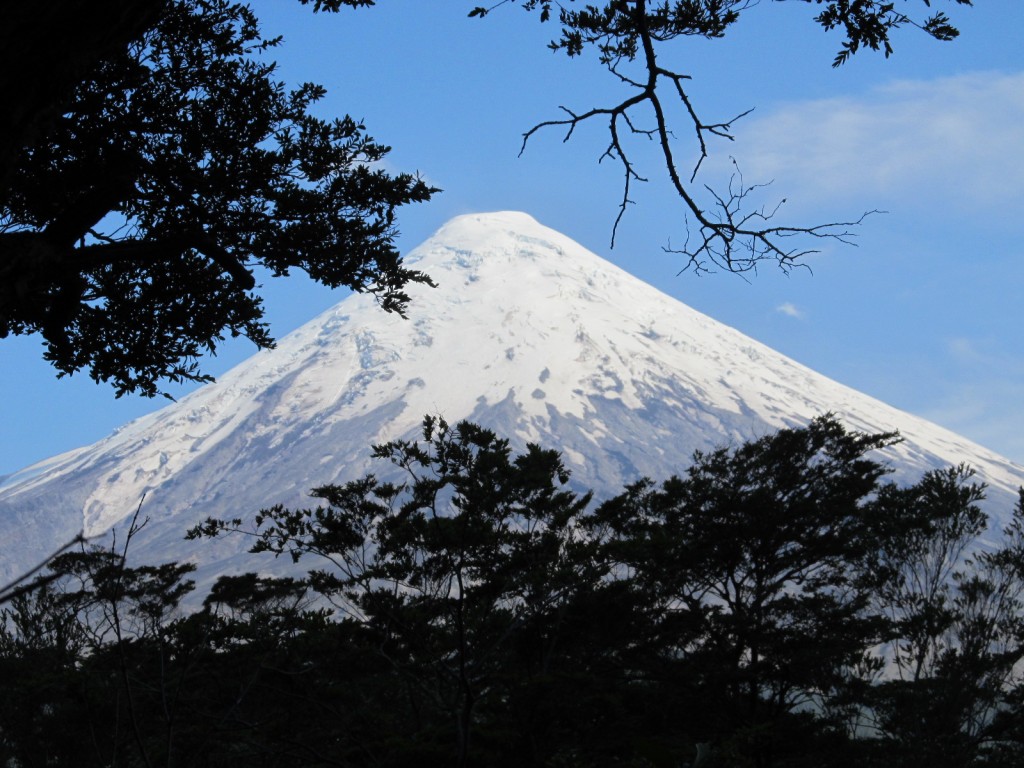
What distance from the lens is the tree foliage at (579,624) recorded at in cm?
1223

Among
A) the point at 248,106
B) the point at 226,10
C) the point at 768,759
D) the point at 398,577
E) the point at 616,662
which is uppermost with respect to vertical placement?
the point at 226,10

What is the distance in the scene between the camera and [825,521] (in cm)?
1978

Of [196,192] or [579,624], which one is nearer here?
[196,192]

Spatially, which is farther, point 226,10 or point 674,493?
point 674,493

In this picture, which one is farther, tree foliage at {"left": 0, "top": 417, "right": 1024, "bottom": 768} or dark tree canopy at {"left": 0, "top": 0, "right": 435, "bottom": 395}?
tree foliage at {"left": 0, "top": 417, "right": 1024, "bottom": 768}

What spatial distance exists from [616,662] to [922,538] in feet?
20.1

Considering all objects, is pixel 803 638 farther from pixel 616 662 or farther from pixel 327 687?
pixel 327 687

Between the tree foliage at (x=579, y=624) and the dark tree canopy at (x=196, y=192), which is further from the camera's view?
the tree foliage at (x=579, y=624)

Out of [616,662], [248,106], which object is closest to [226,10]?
[248,106]

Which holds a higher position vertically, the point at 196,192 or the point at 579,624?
the point at 196,192

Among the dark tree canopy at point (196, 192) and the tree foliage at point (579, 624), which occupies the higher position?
the dark tree canopy at point (196, 192)

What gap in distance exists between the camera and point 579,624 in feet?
51.7

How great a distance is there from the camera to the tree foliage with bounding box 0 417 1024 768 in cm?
1223

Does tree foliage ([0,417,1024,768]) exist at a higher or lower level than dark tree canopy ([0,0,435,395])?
lower
